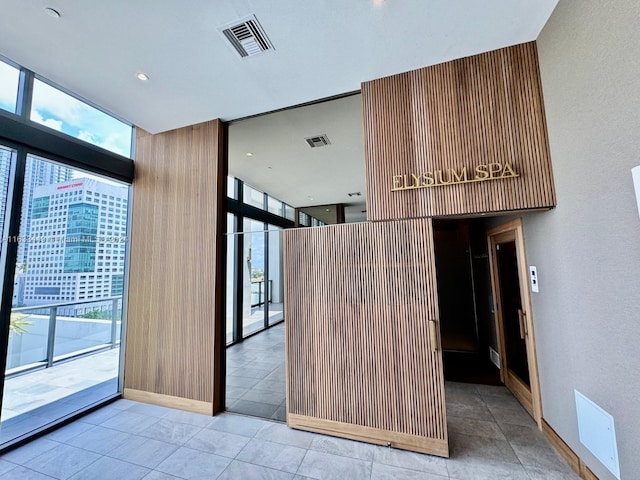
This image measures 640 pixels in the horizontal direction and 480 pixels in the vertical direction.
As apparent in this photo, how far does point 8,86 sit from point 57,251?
1846 mm

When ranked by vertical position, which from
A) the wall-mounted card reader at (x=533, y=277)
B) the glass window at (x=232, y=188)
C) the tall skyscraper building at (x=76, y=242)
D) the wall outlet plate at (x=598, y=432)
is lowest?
the wall outlet plate at (x=598, y=432)

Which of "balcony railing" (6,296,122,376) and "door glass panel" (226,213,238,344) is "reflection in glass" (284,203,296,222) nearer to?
"door glass panel" (226,213,238,344)

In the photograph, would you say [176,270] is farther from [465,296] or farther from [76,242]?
[465,296]

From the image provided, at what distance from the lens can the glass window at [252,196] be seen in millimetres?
5830

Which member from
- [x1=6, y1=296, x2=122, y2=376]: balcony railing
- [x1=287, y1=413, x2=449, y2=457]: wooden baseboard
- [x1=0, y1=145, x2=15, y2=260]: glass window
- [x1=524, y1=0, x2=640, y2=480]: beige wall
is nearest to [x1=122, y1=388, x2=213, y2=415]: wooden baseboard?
[x1=6, y1=296, x2=122, y2=376]: balcony railing

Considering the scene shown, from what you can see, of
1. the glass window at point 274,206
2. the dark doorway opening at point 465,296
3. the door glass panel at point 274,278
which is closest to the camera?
the dark doorway opening at point 465,296

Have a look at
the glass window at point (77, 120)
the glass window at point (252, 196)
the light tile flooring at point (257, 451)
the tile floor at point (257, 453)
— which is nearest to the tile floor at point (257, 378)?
the light tile flooring at point (257, 451)

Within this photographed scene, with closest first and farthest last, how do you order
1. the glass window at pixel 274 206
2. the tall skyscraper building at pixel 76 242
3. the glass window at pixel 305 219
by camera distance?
the tall skyscraper building at pixel 76 242
the glass window at pixel 305 219
the glass window at pixel 274 206

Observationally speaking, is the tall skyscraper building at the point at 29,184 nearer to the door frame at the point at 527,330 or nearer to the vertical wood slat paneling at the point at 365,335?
the vertical wood slat paneling at the point at 365,335

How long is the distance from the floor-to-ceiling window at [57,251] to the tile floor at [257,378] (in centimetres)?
168

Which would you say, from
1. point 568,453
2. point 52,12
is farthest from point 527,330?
point 52,12

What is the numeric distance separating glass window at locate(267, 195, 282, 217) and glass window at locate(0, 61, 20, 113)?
3968 mm

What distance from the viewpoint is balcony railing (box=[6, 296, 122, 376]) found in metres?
2.88

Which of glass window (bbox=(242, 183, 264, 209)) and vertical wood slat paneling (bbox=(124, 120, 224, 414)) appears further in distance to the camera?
glass window (bbox=(242, 183, 264, 209))
